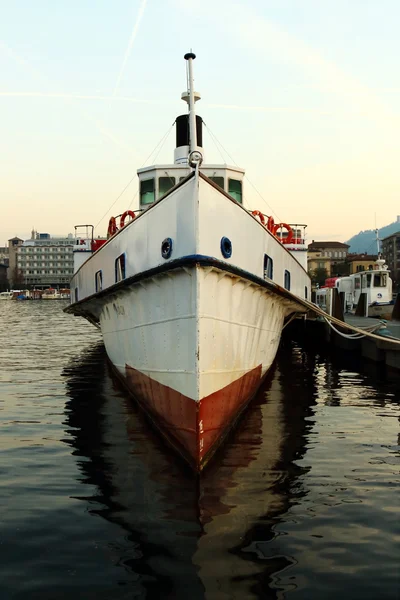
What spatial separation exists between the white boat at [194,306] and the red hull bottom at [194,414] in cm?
1

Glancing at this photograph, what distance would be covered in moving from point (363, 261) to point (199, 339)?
128 m

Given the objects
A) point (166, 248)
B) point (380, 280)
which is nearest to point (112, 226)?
point (166, 248)

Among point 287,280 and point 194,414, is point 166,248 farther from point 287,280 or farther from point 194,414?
point 287,280

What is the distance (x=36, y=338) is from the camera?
31047 mm

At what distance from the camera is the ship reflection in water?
14.8 feet

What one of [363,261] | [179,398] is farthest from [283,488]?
[363,261]

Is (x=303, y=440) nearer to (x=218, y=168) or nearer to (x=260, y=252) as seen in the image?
(x=260, y=252)

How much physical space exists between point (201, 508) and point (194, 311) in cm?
250

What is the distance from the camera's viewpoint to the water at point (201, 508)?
4.54m

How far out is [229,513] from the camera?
5875 mm

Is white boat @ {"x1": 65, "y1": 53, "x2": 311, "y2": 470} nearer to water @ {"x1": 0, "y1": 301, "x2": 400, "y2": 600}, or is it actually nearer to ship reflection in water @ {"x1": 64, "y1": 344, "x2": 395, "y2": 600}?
ship reflection in water @ {"x1": 64, "y1": 344, "x2": 395, "y2": 600}

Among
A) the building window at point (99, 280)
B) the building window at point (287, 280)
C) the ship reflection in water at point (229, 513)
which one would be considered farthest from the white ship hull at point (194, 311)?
the building window at point (287, 280)

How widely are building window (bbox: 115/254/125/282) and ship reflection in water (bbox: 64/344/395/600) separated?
279 centimetres

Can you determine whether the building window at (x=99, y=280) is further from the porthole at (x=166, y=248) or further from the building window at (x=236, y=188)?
the porthole at (x=166, y=248)
